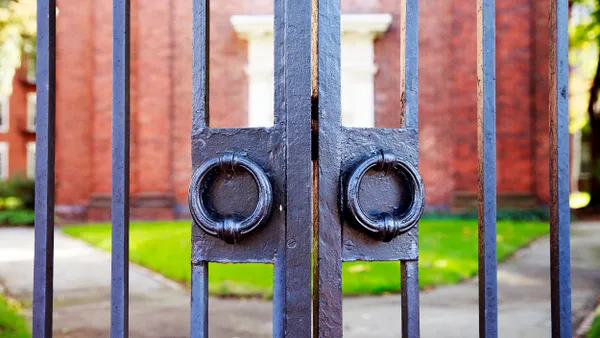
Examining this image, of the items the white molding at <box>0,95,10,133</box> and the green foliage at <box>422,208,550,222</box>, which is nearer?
the green foliage at <box>422,208,550,222</box>

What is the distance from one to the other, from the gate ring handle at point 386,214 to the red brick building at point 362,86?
10697mm

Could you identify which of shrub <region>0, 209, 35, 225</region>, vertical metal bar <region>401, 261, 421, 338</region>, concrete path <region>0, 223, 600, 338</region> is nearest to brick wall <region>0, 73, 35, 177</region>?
shrub <region>0, 209, 35, 225</region>

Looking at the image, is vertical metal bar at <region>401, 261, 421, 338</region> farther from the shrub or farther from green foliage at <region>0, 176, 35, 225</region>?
green foliage at <region>0, 176, 35, 225</region>

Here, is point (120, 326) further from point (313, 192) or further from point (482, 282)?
point (482, 282)

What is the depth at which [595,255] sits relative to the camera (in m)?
7.13

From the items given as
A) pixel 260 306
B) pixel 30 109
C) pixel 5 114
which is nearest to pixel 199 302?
pixel 260 306

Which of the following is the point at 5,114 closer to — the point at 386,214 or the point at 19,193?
the point at 19,193

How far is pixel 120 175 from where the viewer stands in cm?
113

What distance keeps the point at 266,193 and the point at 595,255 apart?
7.55m

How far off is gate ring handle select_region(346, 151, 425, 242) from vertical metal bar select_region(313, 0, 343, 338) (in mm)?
44

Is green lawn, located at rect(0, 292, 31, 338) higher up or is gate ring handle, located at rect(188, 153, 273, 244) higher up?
gate ring handle, located at rect(188, 153, 273, 244)

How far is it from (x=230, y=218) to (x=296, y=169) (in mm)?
179

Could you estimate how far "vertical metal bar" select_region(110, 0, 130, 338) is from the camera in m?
1.11

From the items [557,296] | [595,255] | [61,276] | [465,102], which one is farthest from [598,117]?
[557,296]
